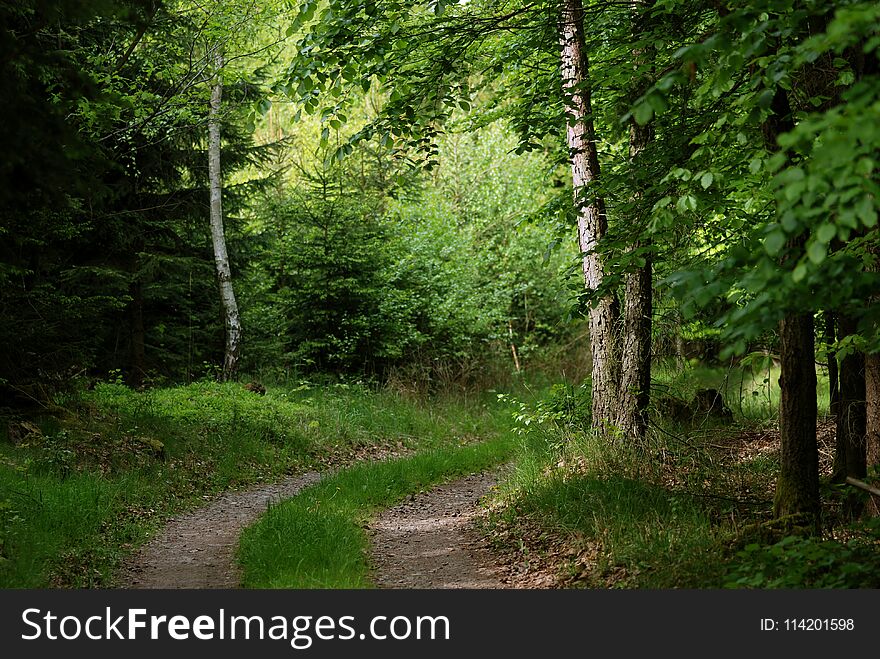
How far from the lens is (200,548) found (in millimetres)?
7559

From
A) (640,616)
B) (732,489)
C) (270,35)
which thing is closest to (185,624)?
(640,616)

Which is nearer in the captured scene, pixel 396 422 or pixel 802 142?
pixel 802 142

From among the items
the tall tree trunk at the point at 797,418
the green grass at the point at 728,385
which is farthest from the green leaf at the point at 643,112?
the green grass at the point at 728,385

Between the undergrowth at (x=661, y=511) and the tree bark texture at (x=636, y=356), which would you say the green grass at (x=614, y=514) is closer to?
the undergrowth at (x=661, y=511)

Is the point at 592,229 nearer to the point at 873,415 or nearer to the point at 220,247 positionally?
the point at 873,415

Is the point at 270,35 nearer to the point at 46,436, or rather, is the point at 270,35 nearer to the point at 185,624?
the point at 46,436

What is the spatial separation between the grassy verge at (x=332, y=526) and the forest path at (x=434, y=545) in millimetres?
190

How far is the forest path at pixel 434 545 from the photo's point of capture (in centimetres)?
647

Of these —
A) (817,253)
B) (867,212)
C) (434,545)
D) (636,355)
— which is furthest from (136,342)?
(867,212)

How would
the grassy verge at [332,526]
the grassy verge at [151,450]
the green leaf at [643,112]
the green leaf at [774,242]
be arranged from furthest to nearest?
the grassy verge at [151,450], the grassy verge at [332,526], the green leaf at [643,112], the green leaf at [774,242]

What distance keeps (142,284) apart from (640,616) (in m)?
12.3

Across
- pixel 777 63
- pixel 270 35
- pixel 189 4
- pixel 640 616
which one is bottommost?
pixel 640 616

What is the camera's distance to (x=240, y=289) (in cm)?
1700

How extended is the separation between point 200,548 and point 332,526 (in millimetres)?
1370
